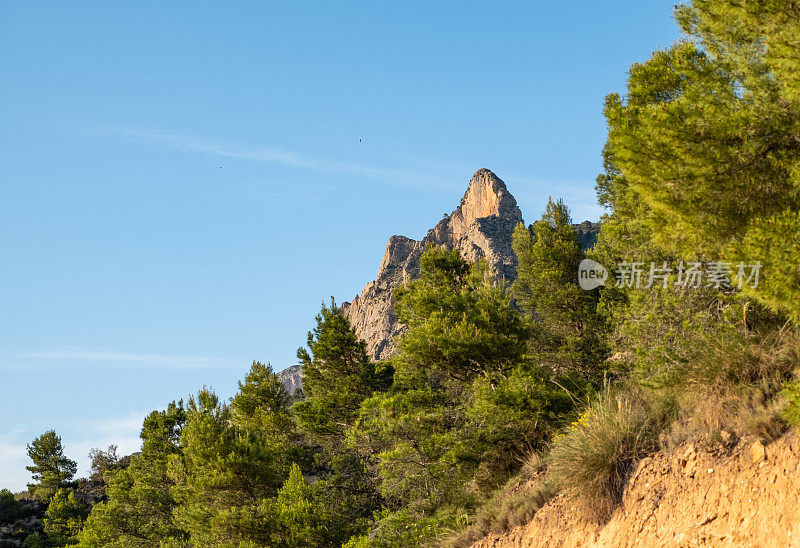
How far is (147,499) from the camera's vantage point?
114ft

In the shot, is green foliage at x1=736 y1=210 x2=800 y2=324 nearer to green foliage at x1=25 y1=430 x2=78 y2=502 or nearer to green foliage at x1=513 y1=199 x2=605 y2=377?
green foliage at x1=513 y1=199 x2=605 y2=377

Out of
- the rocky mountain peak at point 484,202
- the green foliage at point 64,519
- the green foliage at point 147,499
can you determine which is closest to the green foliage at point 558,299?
the green foliage at point 147,499

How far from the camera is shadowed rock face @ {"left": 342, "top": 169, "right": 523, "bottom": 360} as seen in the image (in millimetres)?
120750

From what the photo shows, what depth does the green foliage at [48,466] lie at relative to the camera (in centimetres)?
6241

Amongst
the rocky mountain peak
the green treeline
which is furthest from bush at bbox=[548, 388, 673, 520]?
the rocky mountain peak

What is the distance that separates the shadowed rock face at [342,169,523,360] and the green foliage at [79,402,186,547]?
75620 millimetres

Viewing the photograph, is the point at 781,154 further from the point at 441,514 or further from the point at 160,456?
the point at 160,456

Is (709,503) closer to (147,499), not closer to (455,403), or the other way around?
(455,403)

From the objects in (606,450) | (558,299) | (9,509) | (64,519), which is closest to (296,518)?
(558,299)

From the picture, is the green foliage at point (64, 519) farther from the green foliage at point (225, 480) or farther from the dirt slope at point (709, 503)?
the dirt slope at point (709, 503)

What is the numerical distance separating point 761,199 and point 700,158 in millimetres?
1151

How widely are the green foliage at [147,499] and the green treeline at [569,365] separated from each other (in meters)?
0.15

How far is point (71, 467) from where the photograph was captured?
6581 centimetres

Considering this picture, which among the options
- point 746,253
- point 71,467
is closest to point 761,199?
point 746,253
